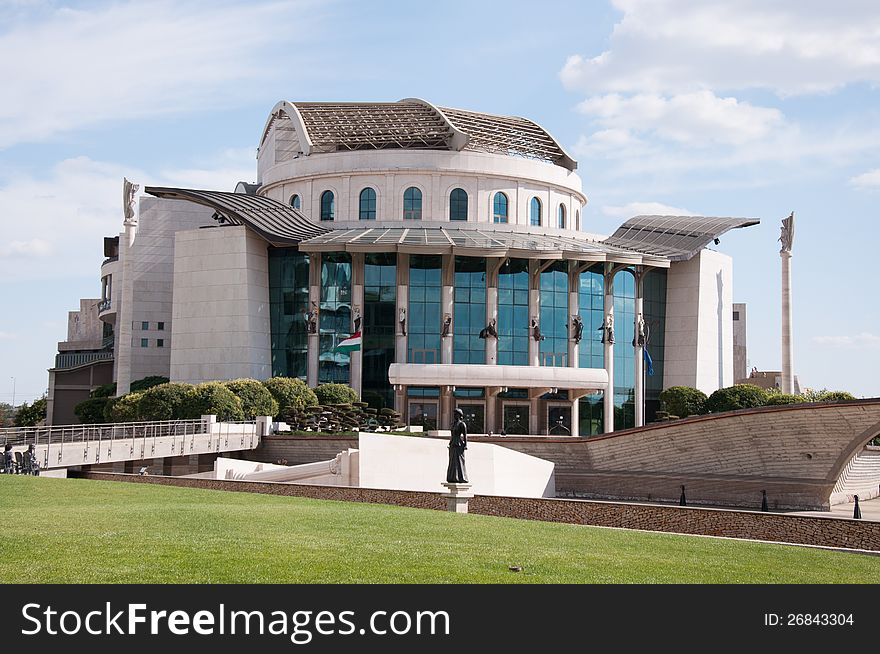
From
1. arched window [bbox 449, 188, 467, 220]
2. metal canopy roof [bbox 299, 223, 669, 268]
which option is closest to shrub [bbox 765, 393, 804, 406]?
metal canopy roof [bbox 299, 223, 669, 268]

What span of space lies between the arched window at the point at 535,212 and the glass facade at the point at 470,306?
35.5 ft

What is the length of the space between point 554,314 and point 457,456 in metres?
44.1

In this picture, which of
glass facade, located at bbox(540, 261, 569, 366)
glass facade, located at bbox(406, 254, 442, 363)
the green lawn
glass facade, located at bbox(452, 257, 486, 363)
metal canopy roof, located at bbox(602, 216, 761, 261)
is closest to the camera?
the green lawn

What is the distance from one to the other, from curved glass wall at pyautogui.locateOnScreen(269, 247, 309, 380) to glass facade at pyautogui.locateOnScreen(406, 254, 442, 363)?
7319mm

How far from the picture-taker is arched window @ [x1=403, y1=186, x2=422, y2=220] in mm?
77375

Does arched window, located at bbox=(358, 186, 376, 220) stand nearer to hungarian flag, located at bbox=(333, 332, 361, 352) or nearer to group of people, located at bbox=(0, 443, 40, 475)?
hungarian flag, located at bbox=(333, 332, 361, 352)

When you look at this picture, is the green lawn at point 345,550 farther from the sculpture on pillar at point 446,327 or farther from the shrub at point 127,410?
the sculpture on pillar at point 446,327

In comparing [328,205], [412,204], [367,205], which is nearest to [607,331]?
[412,204]

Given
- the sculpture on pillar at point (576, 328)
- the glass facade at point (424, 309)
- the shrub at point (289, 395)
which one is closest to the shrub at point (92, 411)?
the shrub at point (289, 395)

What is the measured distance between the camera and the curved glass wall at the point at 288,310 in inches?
2813

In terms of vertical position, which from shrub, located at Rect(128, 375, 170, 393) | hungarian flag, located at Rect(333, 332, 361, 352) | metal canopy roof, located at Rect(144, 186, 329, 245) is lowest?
shrub, located at Rect(128, 375, 170, 393)

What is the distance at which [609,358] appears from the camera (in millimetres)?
72625

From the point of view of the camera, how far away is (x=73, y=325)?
13262 centimetres

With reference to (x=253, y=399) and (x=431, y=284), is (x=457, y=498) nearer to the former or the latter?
(x=253, y=399)
